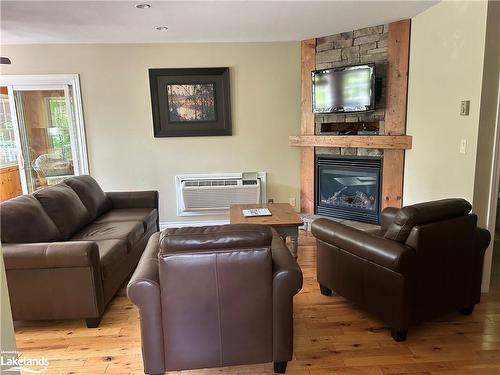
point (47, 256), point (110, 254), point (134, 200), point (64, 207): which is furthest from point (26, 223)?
point (134, 200)

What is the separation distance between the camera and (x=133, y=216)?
12.5 ft

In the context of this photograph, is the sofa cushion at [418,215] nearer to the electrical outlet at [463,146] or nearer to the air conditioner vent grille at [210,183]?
the electrical outlet at [463,146]

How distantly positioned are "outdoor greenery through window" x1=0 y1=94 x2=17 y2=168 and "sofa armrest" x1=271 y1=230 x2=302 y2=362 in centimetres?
448

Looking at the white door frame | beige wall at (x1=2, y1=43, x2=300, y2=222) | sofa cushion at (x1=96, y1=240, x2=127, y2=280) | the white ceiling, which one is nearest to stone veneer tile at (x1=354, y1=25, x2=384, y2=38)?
the white ceiling

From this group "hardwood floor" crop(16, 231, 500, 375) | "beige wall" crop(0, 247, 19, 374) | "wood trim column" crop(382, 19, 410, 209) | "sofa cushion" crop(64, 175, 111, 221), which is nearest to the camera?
"beige wall" crop(0, 247, 19, 374)

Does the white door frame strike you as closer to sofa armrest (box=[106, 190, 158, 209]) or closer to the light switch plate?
the light switch plate

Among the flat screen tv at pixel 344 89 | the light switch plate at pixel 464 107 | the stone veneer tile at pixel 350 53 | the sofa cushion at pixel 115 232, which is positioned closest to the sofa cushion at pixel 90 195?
the sofa cushion at pixel 115 232

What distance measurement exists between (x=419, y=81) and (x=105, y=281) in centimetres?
338

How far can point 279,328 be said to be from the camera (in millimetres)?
1965

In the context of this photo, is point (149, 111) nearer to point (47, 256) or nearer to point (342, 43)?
point (342, 43)

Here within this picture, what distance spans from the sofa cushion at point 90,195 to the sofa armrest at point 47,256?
1247mm

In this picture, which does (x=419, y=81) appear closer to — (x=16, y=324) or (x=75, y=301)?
(x=75, y=301)

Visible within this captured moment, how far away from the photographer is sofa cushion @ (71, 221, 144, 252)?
316cm

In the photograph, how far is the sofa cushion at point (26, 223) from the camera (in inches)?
101
